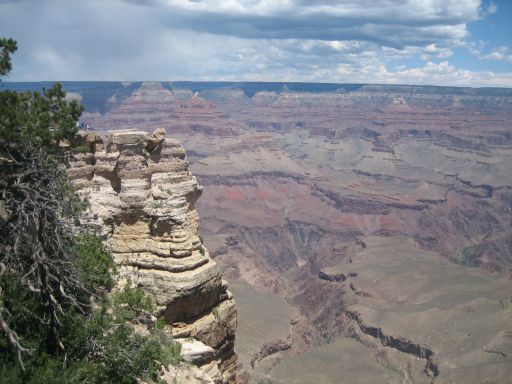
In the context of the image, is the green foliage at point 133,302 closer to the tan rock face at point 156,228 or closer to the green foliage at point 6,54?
the tan rock face at point 156,228

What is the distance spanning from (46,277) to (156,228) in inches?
281

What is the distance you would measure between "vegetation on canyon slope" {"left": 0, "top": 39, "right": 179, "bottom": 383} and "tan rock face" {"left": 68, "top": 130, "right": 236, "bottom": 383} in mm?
2973

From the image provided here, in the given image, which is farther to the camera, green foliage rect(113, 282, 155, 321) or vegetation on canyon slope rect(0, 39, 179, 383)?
green foliage rect(113, 282, 155, 321)

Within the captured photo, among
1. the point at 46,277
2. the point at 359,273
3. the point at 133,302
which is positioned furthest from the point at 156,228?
the point at 359,273

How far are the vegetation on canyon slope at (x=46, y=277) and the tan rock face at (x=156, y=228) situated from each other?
117 inches

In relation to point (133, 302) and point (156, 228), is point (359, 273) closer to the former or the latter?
point (156, 228)

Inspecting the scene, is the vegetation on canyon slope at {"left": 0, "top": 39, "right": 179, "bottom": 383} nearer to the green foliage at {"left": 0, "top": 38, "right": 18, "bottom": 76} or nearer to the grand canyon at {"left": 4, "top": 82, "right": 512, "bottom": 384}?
the green foliage at {"left": 0, "top": 38, "right": 18, "bottom": 76}

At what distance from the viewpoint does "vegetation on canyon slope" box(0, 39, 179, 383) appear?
36.6 ft

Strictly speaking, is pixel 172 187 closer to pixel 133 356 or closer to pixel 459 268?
pixel 133 356

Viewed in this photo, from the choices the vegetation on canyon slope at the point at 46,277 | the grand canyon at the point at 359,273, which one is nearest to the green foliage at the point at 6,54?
the vegetation on canyon slope at the point at 46,277

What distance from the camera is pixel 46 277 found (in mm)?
11164

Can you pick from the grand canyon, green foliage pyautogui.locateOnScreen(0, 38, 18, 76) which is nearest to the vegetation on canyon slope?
green foliage pyautogui.locateOnScreen(0, 38, 18, 76)

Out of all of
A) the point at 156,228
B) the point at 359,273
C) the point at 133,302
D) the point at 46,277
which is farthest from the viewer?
the point at 359,273

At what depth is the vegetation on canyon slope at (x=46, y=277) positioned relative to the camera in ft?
36.6
